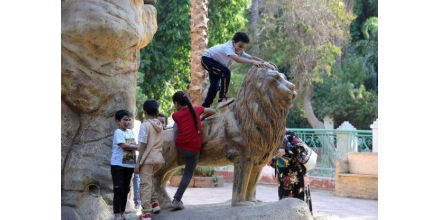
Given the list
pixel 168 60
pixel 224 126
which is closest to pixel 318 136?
pixel 168 60

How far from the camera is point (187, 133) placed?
5.86m

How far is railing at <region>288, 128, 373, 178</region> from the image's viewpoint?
14719mm

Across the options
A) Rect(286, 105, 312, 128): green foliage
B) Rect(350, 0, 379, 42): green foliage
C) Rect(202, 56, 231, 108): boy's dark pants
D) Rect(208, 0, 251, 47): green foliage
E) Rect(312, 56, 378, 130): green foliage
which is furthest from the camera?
Rect(350, 0, 379, 42): green foliage

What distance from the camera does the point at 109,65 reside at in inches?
269

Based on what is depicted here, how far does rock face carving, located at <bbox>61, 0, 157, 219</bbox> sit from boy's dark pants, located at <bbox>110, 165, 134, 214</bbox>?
0.38 m

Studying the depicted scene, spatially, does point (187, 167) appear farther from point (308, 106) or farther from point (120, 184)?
point (308, 106)

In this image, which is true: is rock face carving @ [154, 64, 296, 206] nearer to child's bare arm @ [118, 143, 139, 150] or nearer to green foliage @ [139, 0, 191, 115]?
child's bare arm @ [118, 143, 139, 150]

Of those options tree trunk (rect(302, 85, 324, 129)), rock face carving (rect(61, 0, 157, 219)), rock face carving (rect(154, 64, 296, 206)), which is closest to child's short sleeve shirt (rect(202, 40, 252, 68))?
rock face carving (rect(154, 64, 296, 206))

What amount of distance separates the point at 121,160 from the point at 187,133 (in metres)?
0.74

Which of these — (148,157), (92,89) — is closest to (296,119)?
(92,89)

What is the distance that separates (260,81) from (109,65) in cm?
199

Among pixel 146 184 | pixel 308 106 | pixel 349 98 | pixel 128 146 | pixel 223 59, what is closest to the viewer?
pixel 146 184

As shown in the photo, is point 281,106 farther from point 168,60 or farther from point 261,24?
point 261,24

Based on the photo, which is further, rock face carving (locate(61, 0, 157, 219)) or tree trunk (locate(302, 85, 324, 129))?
tree trunk (locate(302, 85, 324, 129))
